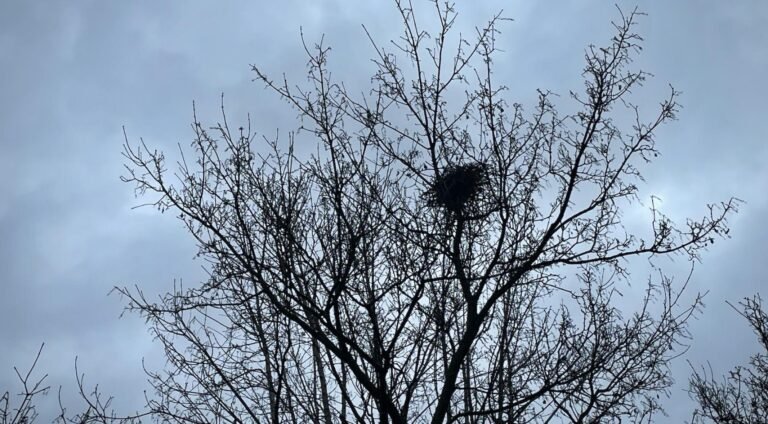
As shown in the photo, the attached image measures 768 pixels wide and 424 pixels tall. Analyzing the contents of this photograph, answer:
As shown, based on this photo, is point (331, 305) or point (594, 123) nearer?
point (331, 305)

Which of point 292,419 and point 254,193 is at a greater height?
point 254,193

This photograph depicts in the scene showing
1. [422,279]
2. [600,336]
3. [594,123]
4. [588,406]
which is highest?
[594,123]

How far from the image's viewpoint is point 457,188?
5.95 metres

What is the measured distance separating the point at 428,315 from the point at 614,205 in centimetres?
163

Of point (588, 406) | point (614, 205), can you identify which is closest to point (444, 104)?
point (614, 205)

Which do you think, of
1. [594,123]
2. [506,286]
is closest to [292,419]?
[506,286]

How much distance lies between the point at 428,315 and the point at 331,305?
2.64 ft

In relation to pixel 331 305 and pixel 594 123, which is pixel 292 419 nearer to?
pixel 331 305

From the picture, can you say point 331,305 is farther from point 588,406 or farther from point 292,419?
point 588,406

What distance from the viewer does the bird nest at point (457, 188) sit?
5750mm

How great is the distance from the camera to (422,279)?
17.7ft

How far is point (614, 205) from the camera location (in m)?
5.60

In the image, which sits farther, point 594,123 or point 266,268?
point 594,123

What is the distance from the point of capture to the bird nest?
575 cm
